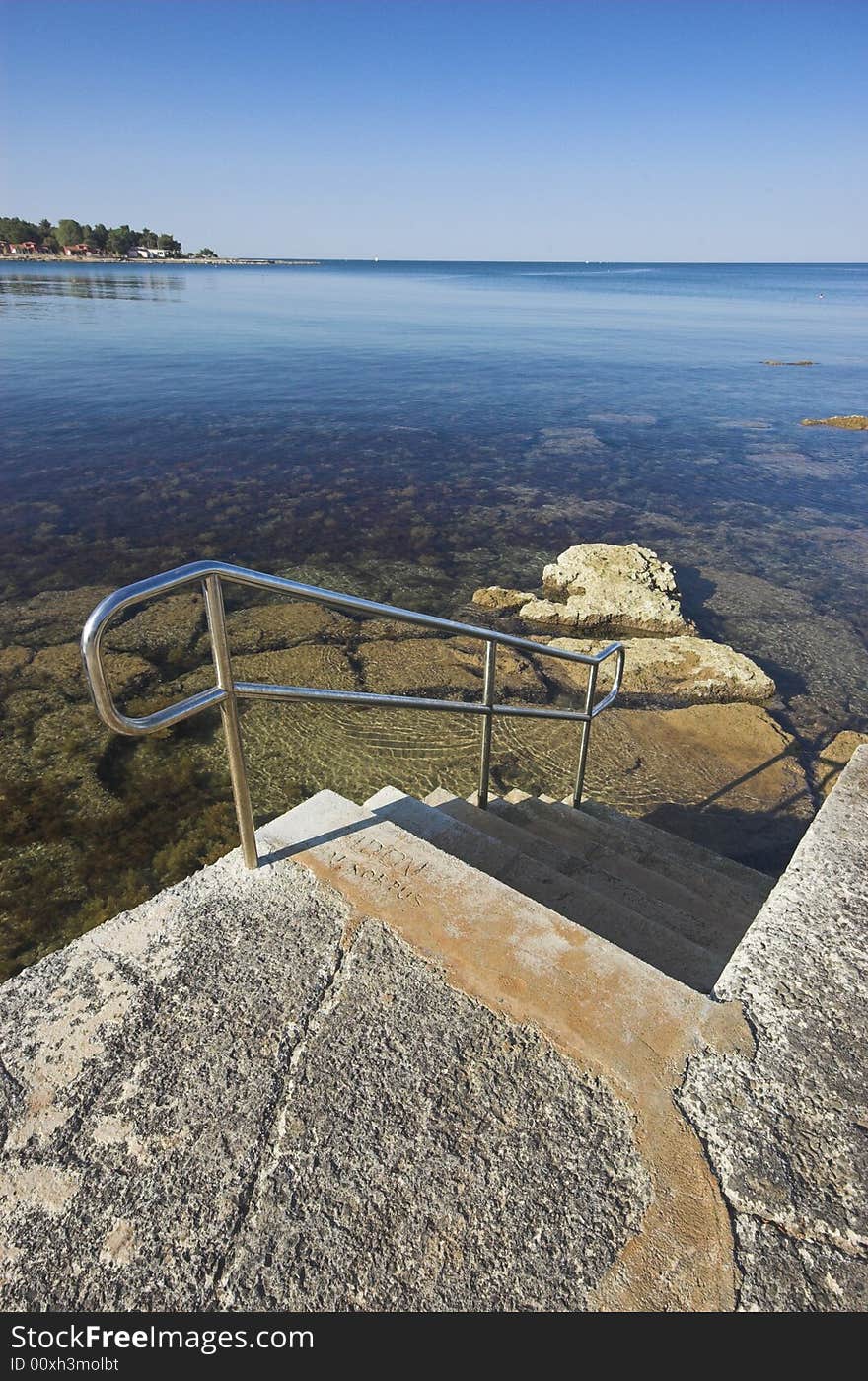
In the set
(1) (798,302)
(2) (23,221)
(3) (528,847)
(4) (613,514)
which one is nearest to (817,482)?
Answer: (4) (613,514)

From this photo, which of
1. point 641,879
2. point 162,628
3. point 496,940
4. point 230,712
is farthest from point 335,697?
point 162,628

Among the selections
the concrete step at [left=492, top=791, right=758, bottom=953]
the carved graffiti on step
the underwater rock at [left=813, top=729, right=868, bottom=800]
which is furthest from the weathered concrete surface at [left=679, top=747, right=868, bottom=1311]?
the underwater rock at [left=813, top=729, right=868, bottom=800]

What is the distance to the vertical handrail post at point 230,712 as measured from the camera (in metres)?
1.85

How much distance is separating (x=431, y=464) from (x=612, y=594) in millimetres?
7992

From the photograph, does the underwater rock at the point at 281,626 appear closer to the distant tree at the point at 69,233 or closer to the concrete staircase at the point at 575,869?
the concrete staircase at the point at 575,869

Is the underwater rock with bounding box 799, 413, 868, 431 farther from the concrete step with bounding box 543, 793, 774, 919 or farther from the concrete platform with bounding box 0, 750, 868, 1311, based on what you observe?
the concrete platform with bounding box 0, 750, 868, 1311

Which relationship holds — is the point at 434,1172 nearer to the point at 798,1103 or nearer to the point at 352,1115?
the point at 352,1115

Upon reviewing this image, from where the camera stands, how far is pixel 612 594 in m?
8.98

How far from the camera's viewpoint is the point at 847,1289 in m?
1.30

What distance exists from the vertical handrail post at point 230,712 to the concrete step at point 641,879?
175 cm

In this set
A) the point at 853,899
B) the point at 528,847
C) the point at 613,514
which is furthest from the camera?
the point at 613,514

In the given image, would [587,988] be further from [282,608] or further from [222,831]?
[282,608]

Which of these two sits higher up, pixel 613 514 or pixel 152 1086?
pixel 152 1086

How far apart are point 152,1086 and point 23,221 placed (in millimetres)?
133386
